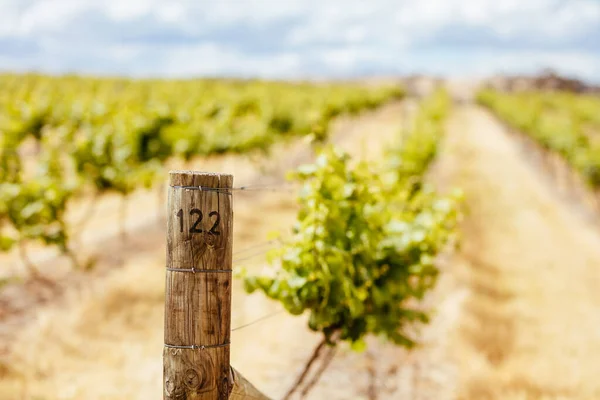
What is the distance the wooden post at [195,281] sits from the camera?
2.18m

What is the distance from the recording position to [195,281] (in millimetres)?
2207

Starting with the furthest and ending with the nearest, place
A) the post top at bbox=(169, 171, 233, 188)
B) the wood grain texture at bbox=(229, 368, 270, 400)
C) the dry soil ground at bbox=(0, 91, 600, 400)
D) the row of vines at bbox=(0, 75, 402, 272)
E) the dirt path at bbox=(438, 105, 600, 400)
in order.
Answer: the row of vines at bbox=(0, 75, 402, 272) → the dirt path at bbox=(438, 105, 600, 400) → the dry soil ground at bbox=(0, 91, 600, 400) → the wood grain texture at bbox=(229, 368, 270, 400) → the post top at bbox=(169, 171, 233, 188)

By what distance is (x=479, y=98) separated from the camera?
65.8 metres

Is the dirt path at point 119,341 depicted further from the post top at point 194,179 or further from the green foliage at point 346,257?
the post top at point 194,179

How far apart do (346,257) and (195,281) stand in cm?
143

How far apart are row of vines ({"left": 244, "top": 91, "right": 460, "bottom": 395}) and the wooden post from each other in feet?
3.36

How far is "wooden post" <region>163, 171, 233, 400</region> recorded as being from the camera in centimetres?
218

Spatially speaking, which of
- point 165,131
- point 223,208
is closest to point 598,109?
point 165,131

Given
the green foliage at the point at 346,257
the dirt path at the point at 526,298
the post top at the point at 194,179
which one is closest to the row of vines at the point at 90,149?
the green foliage at the point at 346,257

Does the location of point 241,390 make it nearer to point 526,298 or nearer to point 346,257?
point 346,257

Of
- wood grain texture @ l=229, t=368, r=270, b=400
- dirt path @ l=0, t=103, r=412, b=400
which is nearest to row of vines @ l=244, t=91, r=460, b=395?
dirt path @ l=0, t=103, r=412, b=400

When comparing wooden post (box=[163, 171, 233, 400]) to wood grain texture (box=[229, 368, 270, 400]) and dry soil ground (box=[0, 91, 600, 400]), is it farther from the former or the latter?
dry soil ground (box=[0, 91, 600, 400])

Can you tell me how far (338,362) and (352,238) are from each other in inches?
98.4

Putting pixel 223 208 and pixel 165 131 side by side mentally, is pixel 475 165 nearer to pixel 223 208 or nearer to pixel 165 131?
pixel 165 131
